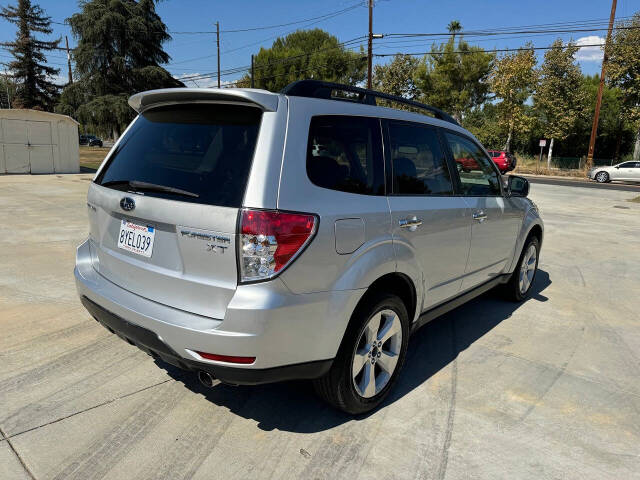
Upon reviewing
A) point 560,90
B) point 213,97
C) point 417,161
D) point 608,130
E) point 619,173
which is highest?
point 560,90

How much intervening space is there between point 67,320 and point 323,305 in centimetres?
272

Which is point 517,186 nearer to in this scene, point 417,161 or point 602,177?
point 417,161

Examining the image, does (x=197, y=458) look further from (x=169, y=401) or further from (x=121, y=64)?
(x=121, y=64)

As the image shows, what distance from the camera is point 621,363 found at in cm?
354

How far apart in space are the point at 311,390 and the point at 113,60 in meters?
43.4

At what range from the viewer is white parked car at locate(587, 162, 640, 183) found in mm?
27234

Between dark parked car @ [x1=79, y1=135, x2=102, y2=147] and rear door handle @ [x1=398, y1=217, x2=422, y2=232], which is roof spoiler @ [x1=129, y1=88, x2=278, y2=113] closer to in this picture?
rear door handle @ [x1=398, y1=217, x2=422, y2=232]

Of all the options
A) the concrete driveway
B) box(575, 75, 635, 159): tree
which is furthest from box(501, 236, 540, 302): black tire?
box(575, 75, 635, 159): tree

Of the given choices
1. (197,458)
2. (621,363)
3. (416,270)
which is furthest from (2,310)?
(621,363)

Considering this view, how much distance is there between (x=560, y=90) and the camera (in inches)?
1347

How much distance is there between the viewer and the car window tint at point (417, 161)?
2836mm

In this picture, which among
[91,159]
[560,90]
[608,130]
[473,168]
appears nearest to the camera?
[473,168]

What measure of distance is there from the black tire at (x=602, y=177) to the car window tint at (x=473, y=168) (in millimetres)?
29728

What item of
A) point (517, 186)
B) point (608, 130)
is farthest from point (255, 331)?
point (608, 130)
